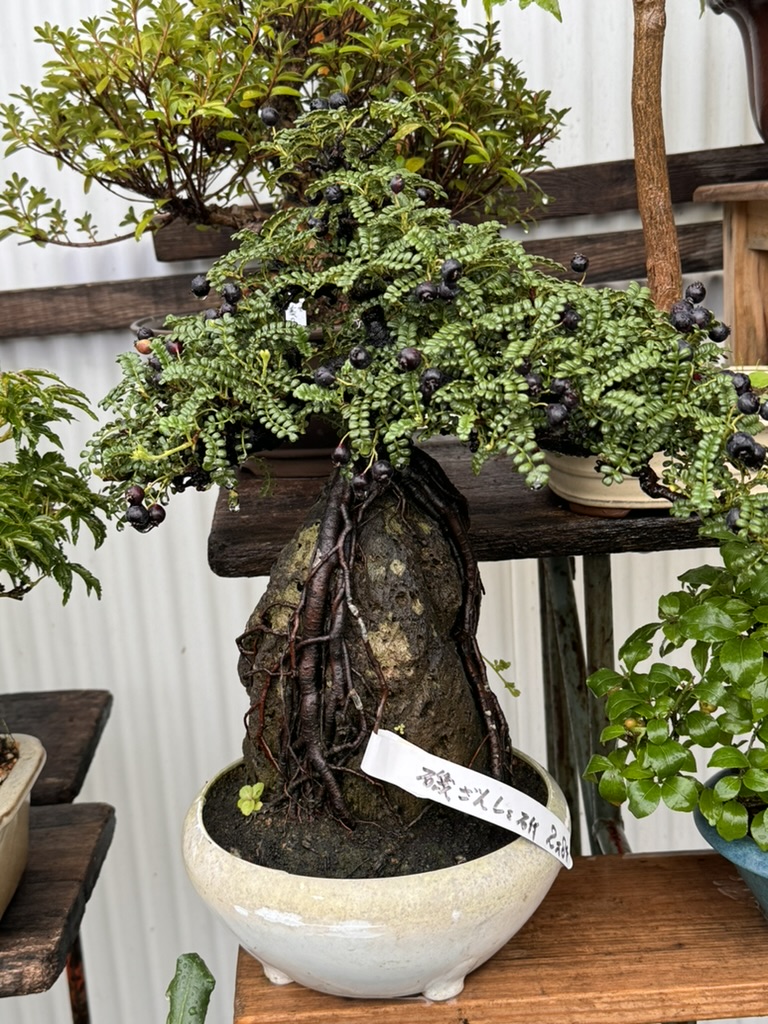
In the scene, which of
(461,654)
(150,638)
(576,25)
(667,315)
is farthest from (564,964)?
(576,25)

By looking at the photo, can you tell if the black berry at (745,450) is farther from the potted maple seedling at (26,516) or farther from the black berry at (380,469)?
the potted maple seedling at (26,516)

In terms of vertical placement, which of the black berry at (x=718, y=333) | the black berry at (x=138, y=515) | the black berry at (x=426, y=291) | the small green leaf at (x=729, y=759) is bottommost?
the small green leaf at (x=729, y=759)

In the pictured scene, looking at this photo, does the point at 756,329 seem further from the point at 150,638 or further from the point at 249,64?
the point at 150,638

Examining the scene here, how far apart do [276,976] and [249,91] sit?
0.75m

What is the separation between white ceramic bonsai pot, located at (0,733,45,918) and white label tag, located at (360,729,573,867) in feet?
1.08

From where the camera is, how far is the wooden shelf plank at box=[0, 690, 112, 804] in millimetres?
1064

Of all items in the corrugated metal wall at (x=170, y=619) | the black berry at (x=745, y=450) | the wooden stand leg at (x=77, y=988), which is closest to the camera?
the black berry at (x=745, y=450)

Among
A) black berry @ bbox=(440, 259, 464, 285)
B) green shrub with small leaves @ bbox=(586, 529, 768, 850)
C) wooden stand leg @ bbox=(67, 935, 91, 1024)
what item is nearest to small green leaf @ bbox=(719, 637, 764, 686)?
green shrub with small leaves @ bbox=(586, 529, 768, 850)

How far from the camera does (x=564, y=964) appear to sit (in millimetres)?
785

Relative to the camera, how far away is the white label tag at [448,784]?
Answer: 695 mm

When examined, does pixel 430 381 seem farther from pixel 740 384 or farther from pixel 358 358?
pixel 740 384

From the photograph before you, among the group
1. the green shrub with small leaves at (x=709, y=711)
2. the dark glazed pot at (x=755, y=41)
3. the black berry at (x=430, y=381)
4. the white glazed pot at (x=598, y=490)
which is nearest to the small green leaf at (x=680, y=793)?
the green shrub with small leaves at (x=709, y=711)

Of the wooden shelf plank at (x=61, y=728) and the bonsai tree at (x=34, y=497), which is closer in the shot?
the bonsai tree at (x=34, y=497)

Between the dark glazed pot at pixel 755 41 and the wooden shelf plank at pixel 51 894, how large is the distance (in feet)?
3.38
